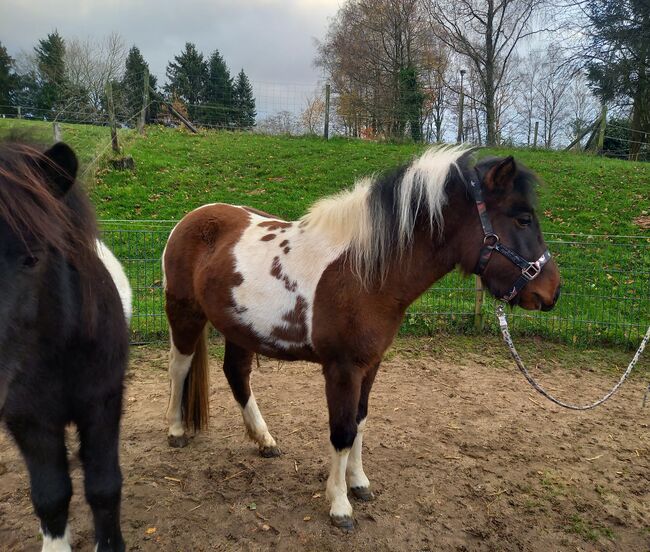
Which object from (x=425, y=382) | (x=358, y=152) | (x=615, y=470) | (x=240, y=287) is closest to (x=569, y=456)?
(x=615, y=470)

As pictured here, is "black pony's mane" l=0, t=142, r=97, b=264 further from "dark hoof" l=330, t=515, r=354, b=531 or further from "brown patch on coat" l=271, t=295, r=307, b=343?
"dark hoof" l=330, t=515, r=354, b=531

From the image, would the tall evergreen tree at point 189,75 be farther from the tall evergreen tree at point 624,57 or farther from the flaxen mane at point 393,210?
the flaxen mane at point 393,210

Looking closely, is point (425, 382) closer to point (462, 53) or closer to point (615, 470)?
point (615, 470)

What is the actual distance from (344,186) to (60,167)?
10326 mm

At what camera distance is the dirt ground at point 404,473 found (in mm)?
2594

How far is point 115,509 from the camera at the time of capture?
6.68 feet

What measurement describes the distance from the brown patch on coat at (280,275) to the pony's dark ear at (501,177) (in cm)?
123

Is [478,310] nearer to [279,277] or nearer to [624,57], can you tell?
[279,277]

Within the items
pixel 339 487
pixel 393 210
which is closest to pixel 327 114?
pixel 393 210

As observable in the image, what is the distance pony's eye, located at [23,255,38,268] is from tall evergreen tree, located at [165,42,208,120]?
3312 centimetres

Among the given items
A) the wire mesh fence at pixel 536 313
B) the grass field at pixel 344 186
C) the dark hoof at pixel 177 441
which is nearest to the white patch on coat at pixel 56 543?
the dark hoof at pixel 177 441

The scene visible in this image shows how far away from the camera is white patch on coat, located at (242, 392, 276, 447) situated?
3.42m

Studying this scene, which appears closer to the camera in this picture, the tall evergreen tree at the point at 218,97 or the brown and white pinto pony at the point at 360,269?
the brown and white pinto pony at the point at 360,269

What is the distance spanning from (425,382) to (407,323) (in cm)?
138
